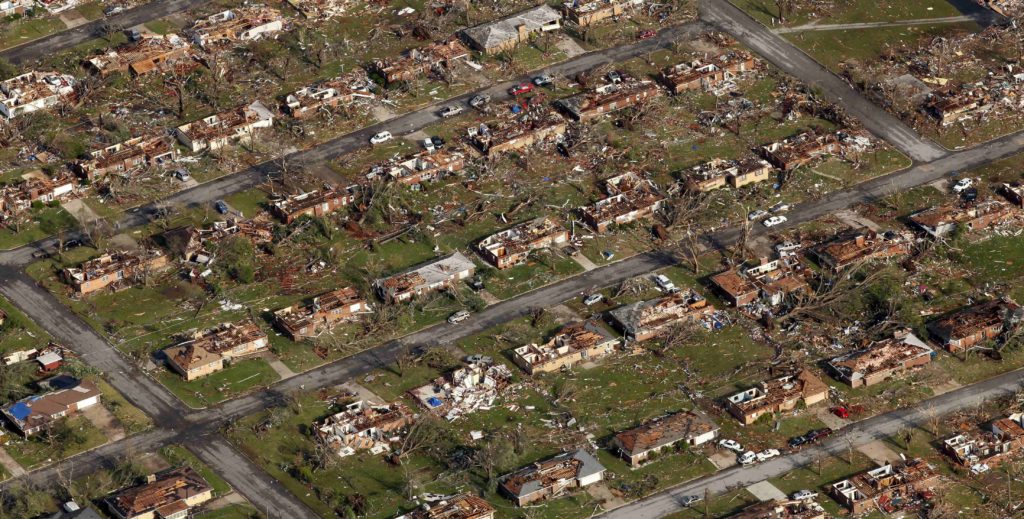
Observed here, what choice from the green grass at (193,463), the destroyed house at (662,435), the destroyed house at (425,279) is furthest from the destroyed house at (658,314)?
the green grass at (193,463)

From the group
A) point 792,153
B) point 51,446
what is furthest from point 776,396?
point 51,446

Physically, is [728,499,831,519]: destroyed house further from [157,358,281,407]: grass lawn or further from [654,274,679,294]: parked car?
[157,358,281,407]: grass lawn

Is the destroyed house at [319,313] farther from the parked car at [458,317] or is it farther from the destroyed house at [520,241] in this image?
the destroyed house at [520,241]

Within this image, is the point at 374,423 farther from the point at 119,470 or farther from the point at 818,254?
the point at 818,254

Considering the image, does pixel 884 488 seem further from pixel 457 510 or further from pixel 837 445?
pixel 457 510

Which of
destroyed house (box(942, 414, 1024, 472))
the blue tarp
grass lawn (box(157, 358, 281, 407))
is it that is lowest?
destroyed house (box(942, 414, 1024, 472))

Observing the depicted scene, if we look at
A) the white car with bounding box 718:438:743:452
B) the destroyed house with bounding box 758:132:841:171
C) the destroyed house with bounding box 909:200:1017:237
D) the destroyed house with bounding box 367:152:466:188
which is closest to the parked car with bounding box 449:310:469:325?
the destroyed house with bounding box 367:152:466:188

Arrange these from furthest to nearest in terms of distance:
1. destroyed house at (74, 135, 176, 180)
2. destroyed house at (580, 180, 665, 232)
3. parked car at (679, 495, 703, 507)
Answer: destroyed house at (74, 135, 176, 180)
destroyed house at (580, 180, 665, 232)
parked car at (679, 495, 703, 507)
